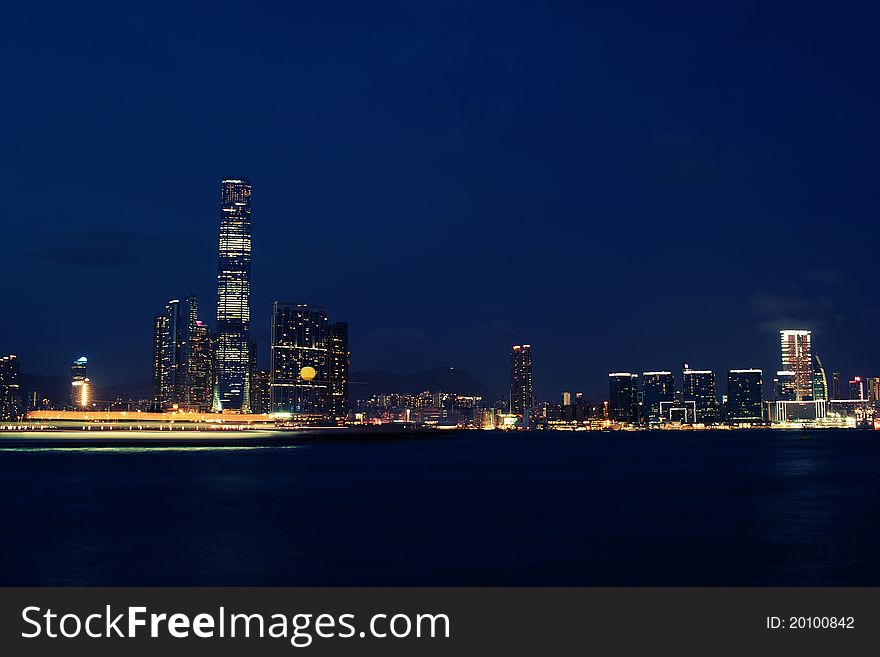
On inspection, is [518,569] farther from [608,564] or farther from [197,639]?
[197,639]

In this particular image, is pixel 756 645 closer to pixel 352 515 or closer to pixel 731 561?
pixel 731 561

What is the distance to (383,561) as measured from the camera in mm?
30297

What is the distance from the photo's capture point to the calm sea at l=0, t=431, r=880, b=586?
27953 mm

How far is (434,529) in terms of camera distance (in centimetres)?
4000

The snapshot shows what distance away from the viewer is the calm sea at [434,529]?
27953mm

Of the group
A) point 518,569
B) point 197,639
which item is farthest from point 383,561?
point 197,639

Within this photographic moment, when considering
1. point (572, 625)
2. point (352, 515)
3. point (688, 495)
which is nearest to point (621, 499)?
point (688, 495)

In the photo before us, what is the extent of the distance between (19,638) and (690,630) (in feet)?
44.6

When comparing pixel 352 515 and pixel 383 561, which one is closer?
pixel 383 561

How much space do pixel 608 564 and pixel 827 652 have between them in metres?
13.2

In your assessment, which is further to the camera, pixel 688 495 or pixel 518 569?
pixel 688 495

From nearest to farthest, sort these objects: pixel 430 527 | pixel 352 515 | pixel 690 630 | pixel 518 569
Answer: pixel 690 630 → pixel 518 569 → pixel 430 527 → pixel 352 515

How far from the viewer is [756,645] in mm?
17922

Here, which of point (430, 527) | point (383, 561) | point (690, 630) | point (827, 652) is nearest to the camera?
point (827, 652)
